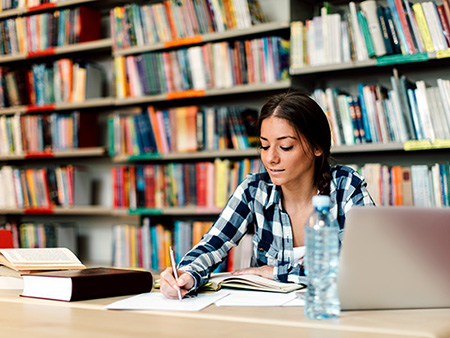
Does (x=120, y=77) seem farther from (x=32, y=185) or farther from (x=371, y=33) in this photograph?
(x=371, y=33)

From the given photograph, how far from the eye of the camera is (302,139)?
1779mm

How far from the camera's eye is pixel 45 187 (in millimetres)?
3703

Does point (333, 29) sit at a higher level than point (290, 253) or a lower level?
higher

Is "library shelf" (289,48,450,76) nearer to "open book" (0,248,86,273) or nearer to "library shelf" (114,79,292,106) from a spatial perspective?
"library shelf" (114,79,292,106)

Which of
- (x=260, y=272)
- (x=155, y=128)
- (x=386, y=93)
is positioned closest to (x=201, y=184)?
(x=155, y=128)

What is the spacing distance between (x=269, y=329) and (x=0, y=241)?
125 cm

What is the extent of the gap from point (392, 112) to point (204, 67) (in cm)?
103

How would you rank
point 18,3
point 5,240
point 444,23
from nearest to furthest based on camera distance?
point 5,240 < point 444,23 < point 18,3

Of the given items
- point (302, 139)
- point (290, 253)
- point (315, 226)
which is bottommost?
point (290, 253)

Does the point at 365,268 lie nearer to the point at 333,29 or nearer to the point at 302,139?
the point at 302,139

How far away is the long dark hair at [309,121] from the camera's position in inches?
69.9

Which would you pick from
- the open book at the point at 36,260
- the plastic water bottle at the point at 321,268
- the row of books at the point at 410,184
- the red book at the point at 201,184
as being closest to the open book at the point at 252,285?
the plastic water bottle at the point at 321,268

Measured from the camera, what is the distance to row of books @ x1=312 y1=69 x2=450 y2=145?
8.20ft

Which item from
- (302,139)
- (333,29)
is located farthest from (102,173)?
(302,139)
